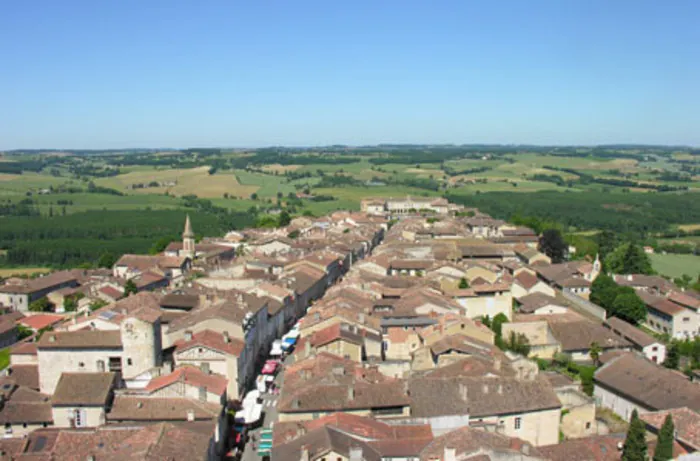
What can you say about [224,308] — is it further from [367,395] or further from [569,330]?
[569,330]

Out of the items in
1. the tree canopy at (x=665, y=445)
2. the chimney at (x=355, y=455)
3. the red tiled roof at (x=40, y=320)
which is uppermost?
the chimney at (x=355, y=455)

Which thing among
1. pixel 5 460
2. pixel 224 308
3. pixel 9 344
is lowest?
pixel 9 344

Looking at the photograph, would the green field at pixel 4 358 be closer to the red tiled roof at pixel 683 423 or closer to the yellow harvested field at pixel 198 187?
the red tiled roof at pixel 683 423

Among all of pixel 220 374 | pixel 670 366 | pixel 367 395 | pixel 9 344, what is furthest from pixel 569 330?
pixel 9 344

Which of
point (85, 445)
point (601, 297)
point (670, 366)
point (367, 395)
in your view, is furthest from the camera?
point (601, 297)

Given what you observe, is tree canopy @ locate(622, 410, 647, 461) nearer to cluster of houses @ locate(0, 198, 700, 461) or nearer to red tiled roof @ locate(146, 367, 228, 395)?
cluster of houses @ locate(0, 198, 700, 461)

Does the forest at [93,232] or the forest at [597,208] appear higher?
the forest at [597,208]

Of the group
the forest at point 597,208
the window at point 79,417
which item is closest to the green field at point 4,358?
the window at point 79,417
